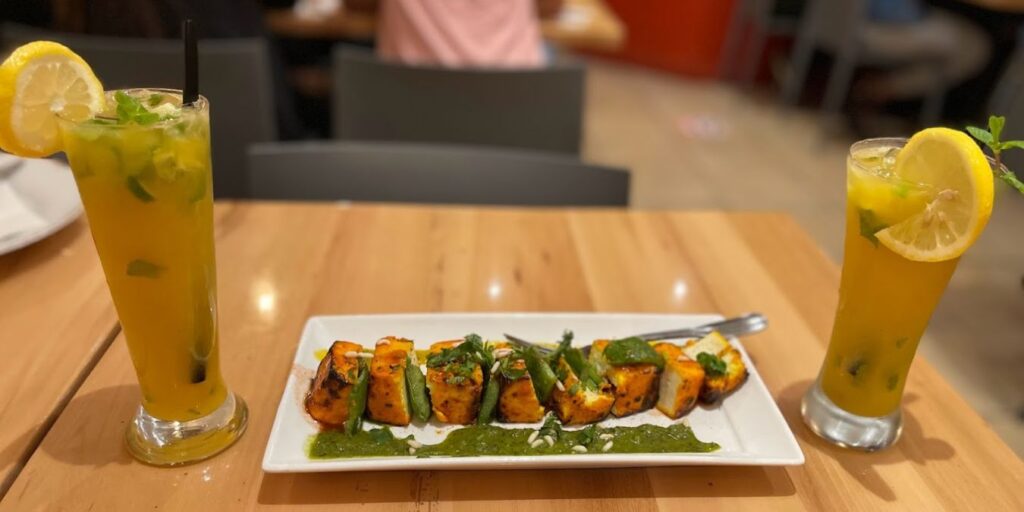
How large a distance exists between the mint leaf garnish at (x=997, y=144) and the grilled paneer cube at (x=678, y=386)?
0.36 m

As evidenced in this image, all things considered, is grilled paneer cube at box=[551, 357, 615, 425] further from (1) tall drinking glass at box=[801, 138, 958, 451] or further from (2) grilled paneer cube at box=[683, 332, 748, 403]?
(1) tall drinking glass at box=[801, 138, 958, 451]

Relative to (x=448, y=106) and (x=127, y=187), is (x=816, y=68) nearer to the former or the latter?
(x=448, y=106)

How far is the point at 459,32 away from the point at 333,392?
1663 millimetres

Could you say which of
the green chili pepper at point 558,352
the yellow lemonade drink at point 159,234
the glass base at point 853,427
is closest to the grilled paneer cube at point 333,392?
the yellow lemonade drink at point 159,234

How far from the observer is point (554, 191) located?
4.95 ft

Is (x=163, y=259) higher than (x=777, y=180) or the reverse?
higher

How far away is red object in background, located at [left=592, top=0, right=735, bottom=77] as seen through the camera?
17.3ft

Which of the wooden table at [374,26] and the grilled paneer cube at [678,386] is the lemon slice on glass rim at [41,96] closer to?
the grilled paneer cube at [678,386]

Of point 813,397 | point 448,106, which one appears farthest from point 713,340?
point 448,106

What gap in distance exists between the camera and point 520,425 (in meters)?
0.83

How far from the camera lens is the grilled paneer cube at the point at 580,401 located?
2.72 feet

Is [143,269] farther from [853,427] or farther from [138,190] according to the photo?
[853,427]

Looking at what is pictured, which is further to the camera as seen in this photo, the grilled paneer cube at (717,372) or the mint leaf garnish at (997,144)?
the grilled paneer cube at (717,372)

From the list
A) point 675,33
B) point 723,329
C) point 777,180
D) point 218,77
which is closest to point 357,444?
point 723,329
